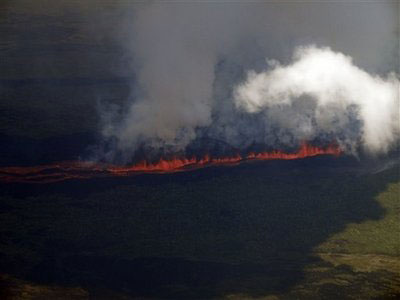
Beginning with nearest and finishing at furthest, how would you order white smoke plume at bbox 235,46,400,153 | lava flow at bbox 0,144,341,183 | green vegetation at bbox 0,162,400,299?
green vegetation at bbox 0,162,400,299 → lava flow at bbox 0,144,341,183 → white smoke plume at bbox 235,46,400,153

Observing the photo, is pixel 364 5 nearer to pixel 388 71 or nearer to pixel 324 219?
pixel 388 71

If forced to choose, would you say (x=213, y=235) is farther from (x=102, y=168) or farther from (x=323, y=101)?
(x=323, y=101)

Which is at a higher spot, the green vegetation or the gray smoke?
the gray smoke

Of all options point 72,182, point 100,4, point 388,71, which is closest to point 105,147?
point 72,182

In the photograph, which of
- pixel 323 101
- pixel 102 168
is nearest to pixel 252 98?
pixel 323 101

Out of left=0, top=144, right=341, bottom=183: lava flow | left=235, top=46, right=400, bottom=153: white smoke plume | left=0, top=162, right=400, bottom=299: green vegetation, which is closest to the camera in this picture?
left=0, top=162, right=400, bottom=299: green vegetation

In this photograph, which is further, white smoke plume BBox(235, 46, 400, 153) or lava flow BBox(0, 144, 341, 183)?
white smoke plume BBox(235, 46, 400, 153)

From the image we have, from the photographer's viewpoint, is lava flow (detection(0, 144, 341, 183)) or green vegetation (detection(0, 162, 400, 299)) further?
lava flow (detection(0, 144, 341, 183))
